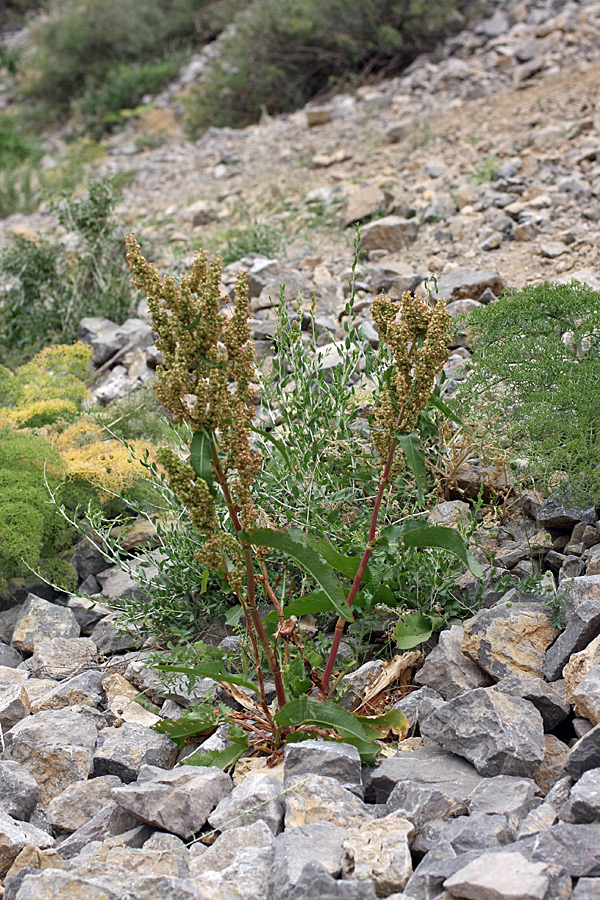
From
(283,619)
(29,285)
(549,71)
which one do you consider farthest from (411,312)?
(549,71)

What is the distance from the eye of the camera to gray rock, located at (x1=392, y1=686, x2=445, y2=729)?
2.45m

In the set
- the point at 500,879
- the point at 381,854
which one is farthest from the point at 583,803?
the point at 381,854

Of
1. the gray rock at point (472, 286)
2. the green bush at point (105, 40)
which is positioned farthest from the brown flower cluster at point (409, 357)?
the green bush at point (105, 40)

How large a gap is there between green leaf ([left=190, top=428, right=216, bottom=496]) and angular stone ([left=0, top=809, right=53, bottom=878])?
3.45 feet

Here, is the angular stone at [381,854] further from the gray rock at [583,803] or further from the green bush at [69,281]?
the green bush at [69,281]

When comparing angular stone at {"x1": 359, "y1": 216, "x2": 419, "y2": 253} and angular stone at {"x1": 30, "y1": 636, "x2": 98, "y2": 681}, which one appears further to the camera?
angular stone at {"x1": 359, "y1": 216, "x2": 419, "y2": 253}

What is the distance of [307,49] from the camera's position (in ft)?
36.1

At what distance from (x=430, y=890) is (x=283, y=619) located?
828 mm

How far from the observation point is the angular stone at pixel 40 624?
11.3 feet

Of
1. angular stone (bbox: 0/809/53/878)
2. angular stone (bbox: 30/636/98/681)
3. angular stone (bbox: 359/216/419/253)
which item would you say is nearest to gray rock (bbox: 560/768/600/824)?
angular stone (bbox: 0/809/53/878)

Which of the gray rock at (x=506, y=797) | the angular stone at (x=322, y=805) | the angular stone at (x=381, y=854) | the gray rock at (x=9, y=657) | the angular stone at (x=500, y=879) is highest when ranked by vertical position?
the angular stone at (x=500, y=879)

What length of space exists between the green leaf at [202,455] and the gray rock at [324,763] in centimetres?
74

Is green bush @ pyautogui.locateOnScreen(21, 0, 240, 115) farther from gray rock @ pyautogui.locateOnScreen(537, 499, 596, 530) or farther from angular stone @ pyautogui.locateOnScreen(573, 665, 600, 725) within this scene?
angular stone @ pyautogui.locateOnScreen(573, 665, 600, 725)

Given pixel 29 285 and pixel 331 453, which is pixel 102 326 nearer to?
→ pixel 29 285
